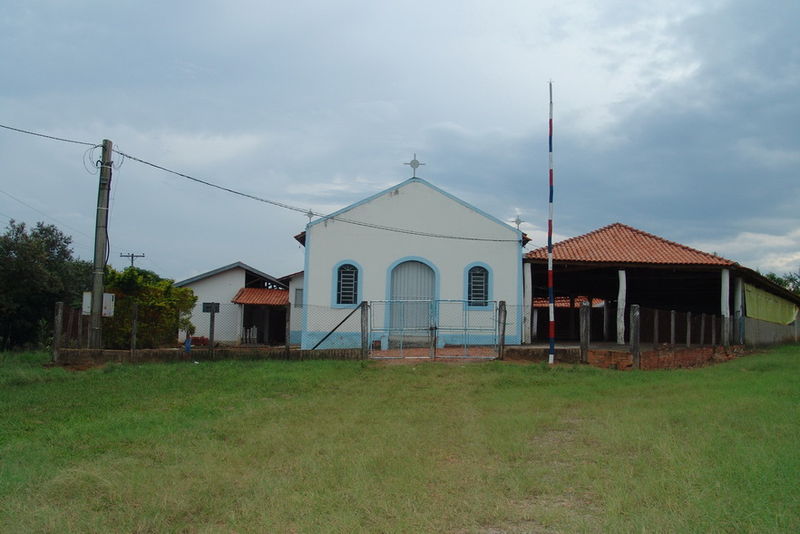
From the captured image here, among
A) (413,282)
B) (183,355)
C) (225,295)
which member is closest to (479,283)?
(413,282)

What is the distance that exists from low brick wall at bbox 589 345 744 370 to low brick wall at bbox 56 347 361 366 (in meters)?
5.68

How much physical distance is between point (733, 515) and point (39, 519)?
190 inches

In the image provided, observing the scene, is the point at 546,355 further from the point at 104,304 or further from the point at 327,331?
the point at 104,304

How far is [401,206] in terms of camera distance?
2058 cm

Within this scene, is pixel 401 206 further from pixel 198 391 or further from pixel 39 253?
pixel 39 253

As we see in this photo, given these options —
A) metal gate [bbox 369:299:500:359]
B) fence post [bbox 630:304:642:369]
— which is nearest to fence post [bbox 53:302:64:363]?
metal gate [bbox 369:299:500:359]

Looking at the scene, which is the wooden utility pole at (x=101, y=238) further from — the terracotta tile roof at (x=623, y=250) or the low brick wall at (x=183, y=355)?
the terracotta tile roof at (x=623, y=250)

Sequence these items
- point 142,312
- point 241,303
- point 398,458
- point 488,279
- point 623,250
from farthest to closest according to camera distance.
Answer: point 241,303
point 623,250
point 488,279
point 142,312
point 398,458

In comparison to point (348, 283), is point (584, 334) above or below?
below

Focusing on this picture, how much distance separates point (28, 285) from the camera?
27.5m

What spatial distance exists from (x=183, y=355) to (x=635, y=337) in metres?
10.4

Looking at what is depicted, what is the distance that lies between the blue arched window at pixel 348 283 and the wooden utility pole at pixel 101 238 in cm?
659

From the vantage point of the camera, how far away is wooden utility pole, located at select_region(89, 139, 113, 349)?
16.1 metres

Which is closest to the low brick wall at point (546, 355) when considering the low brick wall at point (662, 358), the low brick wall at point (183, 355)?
the low brick wall at point (662, 358)
